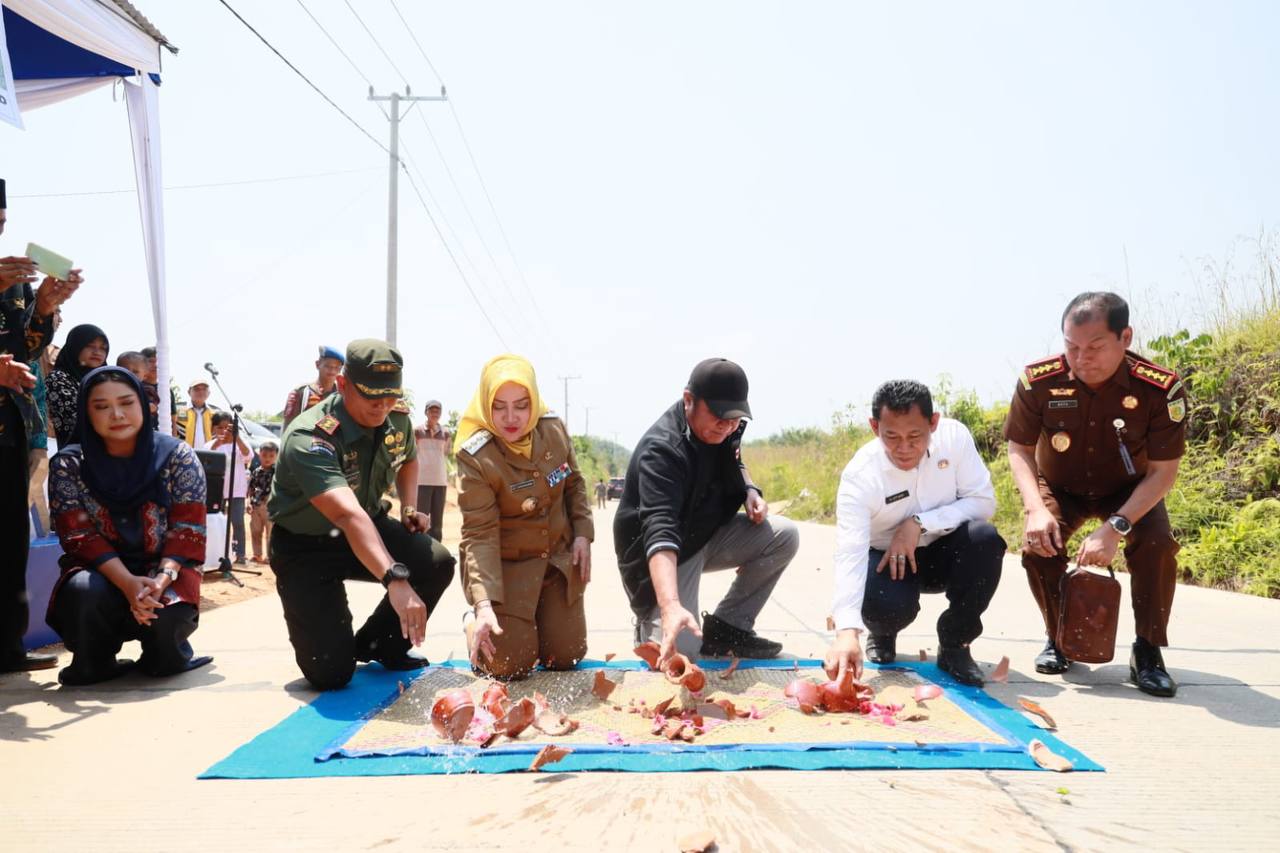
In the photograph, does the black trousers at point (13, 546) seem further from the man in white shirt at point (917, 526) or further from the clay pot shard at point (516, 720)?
the man in white shirt at point (917, 526)

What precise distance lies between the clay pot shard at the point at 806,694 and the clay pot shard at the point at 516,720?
854 millimetres

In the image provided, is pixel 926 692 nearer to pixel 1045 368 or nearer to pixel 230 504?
pixel 1045 368

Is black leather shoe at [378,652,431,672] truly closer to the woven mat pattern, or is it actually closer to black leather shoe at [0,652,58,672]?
the woven mat pattern

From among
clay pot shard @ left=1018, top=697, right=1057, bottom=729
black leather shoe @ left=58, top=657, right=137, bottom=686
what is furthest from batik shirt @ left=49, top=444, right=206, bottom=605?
clay pot shard @ left=1018, top=697, right=1057, bottom=729

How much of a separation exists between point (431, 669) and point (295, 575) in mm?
661

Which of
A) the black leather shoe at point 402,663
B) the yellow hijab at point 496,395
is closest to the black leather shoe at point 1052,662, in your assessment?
the yellow hijab at point 496,395

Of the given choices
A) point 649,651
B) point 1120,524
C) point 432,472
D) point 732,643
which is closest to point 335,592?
point 649,651

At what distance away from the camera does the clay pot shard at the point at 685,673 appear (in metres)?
2.72

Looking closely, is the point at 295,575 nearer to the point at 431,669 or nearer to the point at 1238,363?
the point at 431,669

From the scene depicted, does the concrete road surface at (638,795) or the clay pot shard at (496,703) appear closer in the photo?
the concrete road surface at (638,795)

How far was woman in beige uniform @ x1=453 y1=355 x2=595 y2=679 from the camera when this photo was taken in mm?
3273

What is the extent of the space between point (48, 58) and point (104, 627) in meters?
4.39

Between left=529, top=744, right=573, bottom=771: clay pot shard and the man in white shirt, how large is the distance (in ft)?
3.75

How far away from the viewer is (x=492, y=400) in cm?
330
